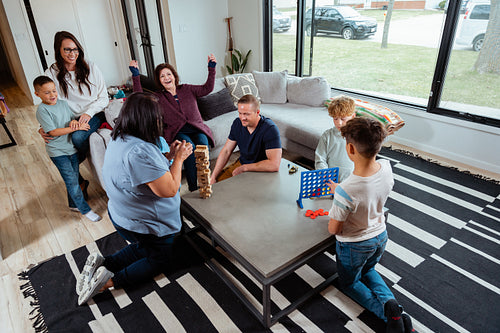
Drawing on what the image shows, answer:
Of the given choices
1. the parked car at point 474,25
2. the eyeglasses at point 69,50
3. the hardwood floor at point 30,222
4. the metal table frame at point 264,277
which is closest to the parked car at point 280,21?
the parked car at point 474,25

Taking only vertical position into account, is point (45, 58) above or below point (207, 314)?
above

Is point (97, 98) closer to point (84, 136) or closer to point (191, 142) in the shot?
point (84, 136)

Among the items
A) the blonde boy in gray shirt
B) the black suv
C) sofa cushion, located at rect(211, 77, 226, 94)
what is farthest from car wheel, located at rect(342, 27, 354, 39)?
the blonde boy in gray shirt

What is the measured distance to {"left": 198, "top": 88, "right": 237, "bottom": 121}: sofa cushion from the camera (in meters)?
3.25

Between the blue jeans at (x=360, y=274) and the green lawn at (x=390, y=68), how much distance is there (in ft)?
7.92

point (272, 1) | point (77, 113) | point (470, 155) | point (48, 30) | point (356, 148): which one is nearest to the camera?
point (356, 148)

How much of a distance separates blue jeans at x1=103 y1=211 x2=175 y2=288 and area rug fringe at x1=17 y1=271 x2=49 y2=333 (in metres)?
0.39

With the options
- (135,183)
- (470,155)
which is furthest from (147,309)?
(470,155)

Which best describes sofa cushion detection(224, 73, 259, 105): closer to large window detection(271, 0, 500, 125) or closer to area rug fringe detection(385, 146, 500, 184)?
large window detection(271, 0, 500, 125)

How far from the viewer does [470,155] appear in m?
3.16

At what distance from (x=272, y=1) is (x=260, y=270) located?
434cm

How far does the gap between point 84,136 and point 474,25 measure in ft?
11.8

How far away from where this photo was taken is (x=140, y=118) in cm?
151

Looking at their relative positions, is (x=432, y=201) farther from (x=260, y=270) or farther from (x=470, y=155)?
(x=260, y=270)
